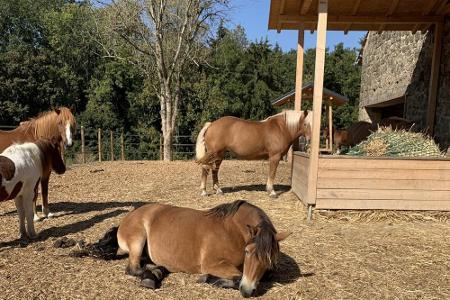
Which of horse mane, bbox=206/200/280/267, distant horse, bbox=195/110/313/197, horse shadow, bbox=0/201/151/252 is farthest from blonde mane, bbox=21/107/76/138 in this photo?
horse mane, bbox=206/200/280/267

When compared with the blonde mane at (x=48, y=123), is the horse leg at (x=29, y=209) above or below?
below

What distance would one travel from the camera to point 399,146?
665 cm

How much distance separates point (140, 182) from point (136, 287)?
6.45 metres

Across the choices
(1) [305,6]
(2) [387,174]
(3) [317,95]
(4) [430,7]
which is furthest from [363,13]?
(2) [387,174]

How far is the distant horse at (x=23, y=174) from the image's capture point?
4.37m

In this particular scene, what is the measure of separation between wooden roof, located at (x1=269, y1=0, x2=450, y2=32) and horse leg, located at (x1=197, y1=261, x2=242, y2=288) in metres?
5.10

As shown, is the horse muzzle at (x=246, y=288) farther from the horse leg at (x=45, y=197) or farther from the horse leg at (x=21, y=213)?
the horse leg at (x=45, y=197)

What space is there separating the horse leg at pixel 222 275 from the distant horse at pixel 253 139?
442 centimetres

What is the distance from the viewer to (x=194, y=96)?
27.1 m

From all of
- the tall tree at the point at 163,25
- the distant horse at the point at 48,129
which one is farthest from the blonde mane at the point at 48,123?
the tall tree at the point at 163,25

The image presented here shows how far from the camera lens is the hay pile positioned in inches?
A: 259

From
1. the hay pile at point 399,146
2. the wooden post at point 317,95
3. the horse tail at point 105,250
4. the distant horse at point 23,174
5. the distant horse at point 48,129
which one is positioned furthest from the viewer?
the hay pile at point 399,146

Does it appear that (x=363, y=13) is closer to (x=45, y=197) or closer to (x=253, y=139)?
(x=253, y=139)

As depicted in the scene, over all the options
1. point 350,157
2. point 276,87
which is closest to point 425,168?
point 350,157
